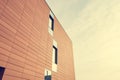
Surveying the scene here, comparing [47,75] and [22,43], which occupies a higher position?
[22,43]

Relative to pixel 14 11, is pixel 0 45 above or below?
below

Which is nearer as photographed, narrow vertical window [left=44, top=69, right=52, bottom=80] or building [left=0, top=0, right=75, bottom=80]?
building [left=0, top=0, right=75, bottom=80]

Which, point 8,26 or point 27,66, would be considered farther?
point 27,66

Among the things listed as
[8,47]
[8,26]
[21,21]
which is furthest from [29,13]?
[8,47]

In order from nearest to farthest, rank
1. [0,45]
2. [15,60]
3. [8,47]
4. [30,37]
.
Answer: [0,45], [8,47], [15,60], [30,37]

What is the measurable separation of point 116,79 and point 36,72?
121 metres

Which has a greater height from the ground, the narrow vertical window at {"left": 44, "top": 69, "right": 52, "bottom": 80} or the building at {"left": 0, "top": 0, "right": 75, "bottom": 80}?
the building at {"left": 0, "top": 0, "right": 75, "bottom": 80}

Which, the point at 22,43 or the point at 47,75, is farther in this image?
the point at 47,75

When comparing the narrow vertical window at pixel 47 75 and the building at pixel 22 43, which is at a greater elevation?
the building at pixel 22 43

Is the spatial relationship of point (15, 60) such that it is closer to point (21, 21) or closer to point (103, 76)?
point (21, 21)

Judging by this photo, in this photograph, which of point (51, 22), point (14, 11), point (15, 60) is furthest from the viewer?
point (51, 22)

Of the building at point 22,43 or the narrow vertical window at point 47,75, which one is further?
the narrow vertical window at point 47,75

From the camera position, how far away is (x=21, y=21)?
262 inches

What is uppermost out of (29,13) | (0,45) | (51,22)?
(51,22)
